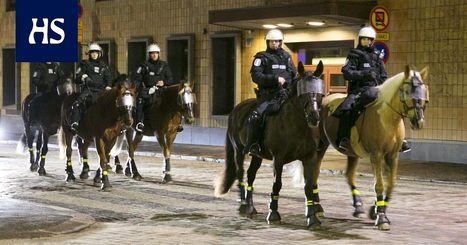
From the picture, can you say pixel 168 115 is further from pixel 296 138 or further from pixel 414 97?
pixel 414 97

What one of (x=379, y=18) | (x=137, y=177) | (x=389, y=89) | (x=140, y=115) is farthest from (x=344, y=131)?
(x=379, y=18)

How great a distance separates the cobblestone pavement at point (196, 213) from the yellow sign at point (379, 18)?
431cm

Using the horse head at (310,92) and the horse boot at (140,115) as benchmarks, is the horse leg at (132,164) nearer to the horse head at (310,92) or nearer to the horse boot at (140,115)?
the horse boot at (140,115)

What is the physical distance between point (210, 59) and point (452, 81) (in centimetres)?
942

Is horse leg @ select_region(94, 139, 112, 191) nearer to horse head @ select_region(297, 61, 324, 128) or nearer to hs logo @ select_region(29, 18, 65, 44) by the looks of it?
horse head @ select_region(297, 61, 324, 128)

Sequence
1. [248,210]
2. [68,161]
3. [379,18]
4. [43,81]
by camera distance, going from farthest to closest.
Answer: [379,18]
[43,81]
[68,161]
[248,210]

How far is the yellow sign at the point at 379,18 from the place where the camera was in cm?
2261

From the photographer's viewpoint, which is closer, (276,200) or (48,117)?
(276,200)

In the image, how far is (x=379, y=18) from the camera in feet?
74.3

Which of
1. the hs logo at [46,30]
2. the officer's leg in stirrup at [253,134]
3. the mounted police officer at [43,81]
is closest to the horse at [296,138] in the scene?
the officer's leg in stirrup at [253,134]

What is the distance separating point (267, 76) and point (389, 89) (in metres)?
1.77

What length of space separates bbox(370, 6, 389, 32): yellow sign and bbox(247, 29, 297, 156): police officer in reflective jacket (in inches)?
372

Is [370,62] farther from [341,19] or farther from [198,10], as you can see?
[198,10]

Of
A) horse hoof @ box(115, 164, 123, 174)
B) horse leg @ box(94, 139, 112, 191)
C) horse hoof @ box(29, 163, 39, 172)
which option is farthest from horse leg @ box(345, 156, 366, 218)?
horse hoof @ box(29, 163, 39, 172)
